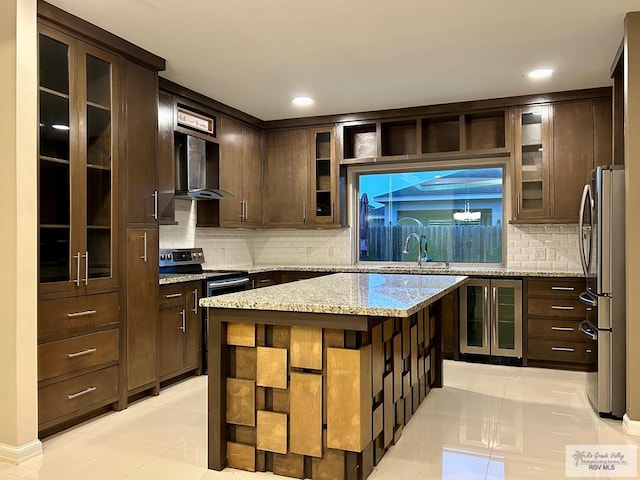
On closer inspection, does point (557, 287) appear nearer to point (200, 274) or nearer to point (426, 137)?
point (426, 137)

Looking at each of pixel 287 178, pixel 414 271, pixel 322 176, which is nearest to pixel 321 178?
pixel 322 176

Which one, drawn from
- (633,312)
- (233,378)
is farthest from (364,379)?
(633,312)

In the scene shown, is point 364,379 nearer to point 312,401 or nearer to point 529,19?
point 312,401

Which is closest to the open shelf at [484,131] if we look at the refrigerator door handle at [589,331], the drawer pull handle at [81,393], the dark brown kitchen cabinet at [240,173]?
the refrigerator door handle at [589,331]

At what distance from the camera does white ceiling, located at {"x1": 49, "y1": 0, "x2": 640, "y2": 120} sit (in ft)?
10.2

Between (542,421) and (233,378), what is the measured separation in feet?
6.85

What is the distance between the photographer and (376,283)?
11.5 feet

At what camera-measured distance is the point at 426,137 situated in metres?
5.60

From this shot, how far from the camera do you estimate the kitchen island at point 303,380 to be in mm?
2408

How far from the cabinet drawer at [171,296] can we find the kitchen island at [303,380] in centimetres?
149

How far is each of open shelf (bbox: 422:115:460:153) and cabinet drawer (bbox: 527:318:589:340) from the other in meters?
2.02

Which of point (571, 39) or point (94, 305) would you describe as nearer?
point (94, 305)

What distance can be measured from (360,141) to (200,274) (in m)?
2.51

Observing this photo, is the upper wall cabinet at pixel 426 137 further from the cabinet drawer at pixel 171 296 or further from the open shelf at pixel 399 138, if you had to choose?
the cabinet drawer at pixel 171 296
